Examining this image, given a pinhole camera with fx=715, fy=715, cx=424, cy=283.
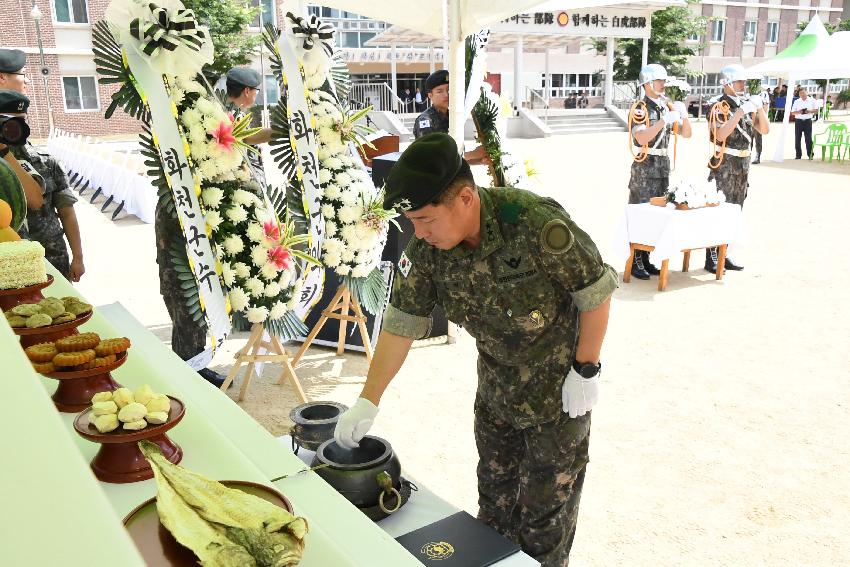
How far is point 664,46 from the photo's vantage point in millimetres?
36750

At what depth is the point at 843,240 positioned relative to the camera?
30.3ft

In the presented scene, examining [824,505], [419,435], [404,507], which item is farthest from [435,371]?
[404,507]

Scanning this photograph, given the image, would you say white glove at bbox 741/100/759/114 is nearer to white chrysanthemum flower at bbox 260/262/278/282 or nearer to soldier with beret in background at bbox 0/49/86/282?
white chrysanthemum flower at bbox 260/262/278/282

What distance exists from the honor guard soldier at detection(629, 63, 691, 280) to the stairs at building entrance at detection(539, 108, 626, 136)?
20.2 meters

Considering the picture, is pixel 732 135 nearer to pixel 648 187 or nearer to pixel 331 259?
pixel 648 187

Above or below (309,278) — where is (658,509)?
below

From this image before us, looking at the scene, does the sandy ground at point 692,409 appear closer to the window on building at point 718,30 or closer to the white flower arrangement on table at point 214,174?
the white flower arrangement on table at point 214,174

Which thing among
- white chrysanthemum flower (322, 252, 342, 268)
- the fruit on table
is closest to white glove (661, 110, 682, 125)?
white chrysanthemum flower (322, 252, 342, 268)

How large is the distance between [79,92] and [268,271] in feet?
97.7

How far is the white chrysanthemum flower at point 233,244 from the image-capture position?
3.86m

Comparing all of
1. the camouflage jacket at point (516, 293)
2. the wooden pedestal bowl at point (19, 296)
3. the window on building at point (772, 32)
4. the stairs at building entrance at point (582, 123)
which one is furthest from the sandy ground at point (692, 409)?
the window on building at point (772, 32)

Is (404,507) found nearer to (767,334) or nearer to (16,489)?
(16,489)

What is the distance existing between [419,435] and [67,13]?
30748mm

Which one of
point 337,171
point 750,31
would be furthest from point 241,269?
point 750,31
